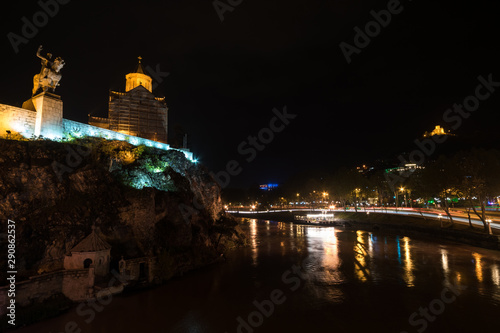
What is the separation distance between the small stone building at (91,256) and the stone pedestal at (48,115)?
14192 mm

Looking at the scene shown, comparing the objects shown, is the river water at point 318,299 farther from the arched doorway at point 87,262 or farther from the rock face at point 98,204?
the rock face at point 98,204

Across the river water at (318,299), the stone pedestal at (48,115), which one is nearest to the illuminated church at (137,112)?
the stone pedestal at (48,115)

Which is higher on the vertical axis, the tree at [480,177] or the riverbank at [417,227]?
the tree at [480,177]

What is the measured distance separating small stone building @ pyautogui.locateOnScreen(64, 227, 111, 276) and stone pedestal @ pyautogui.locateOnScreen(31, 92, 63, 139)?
46.6 ft

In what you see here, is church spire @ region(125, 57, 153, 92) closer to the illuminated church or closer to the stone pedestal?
the illuminated church

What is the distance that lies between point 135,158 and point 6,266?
18107mm

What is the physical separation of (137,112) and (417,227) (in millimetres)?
55783

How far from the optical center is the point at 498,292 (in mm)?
21438

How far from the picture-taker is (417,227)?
168ft

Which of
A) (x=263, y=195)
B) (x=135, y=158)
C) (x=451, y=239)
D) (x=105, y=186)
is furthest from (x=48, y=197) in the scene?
(x=263, y=195)

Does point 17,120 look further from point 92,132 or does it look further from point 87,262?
point 87,262

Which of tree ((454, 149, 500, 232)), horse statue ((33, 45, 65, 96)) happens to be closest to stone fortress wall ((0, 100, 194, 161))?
horse statue ((33, 45, 65, 96))

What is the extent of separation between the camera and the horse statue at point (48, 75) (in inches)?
1144

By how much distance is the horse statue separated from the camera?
29062mm
